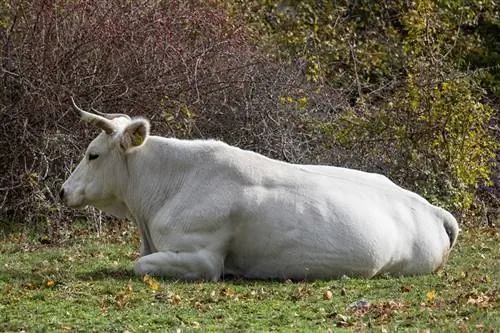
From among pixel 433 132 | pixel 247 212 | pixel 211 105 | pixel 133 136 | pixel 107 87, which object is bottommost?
pixel 433 132

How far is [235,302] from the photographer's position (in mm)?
9258

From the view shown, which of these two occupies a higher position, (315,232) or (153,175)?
(153,175)

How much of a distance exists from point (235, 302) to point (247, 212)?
1.51 metres

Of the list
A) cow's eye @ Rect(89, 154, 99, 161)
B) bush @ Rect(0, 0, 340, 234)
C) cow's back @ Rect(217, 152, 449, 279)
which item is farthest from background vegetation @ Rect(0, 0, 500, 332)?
cow's eye @ Rect(89, 154, 99, 161)

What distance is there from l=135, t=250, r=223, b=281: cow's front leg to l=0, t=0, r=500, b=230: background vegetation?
172 inches

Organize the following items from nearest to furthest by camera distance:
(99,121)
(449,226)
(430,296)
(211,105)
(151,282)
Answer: (430,296) < (151,282) < (99,121) < (449,226) < (211,105)

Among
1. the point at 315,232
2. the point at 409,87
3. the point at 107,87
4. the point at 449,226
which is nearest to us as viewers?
the point at 315,232

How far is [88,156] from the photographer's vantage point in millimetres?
11445

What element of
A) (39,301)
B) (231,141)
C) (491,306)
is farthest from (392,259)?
(231,141)

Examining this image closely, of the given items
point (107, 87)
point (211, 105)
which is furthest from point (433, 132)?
point (107, 87)

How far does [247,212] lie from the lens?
Result: 1063 cm

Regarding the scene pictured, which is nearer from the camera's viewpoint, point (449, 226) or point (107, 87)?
point (449, 226)

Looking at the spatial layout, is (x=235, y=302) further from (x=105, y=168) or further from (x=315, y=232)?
(x=105, y=168)

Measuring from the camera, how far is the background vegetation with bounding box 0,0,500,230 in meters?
15.3
